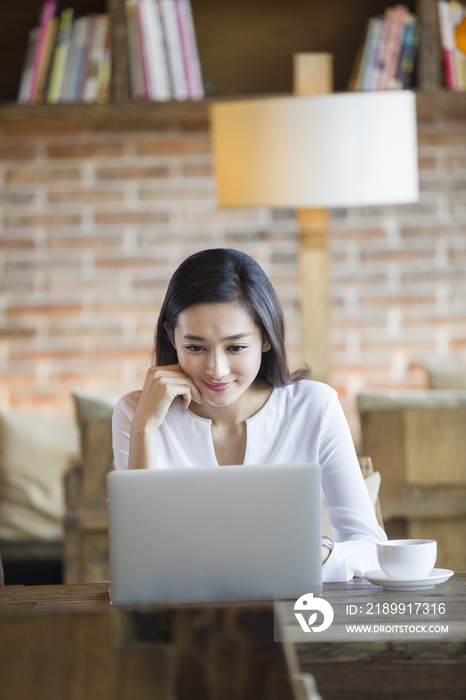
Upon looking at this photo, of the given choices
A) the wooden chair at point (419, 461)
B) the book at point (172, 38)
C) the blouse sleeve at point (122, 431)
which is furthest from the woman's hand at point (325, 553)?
the book at point (172, 38)

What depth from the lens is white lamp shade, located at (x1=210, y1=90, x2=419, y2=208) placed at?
2281 millimetres

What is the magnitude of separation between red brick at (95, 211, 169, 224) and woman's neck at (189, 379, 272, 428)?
1769 mm

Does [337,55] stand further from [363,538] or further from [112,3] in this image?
[363,538]

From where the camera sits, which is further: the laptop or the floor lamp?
the floor lamp

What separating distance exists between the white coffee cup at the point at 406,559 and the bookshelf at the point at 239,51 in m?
2.32

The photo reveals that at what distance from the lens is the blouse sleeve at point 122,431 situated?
5.13ft

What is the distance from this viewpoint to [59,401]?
330 centimetres

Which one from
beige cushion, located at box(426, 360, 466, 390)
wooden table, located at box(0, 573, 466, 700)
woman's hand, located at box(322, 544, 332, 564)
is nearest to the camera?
wooden table, located at box(0, 573, 466, 700)

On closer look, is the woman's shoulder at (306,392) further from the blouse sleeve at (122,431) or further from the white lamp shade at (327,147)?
the white lamp shade at (327,147)

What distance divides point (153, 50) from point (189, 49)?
138 millimetres

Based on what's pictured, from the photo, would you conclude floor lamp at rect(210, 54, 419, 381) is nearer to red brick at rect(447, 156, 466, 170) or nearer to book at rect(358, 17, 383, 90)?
book at rect(358, 17, 383, 90)

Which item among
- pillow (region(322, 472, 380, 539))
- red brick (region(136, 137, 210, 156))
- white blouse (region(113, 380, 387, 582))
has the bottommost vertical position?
pillow (region(322, 472, 380, 539))

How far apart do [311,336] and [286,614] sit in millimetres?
1668

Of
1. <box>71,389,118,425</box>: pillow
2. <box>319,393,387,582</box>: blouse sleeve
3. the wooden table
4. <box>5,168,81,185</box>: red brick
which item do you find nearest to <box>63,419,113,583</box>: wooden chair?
<box>71,389,118,425</box>: pillow
